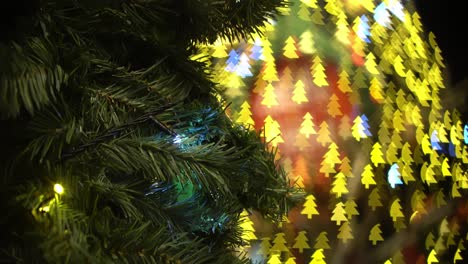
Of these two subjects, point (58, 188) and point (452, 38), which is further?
point (452, 38)

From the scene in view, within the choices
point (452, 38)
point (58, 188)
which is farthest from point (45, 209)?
point (452, 38)

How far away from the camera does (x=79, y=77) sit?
337 millimetres

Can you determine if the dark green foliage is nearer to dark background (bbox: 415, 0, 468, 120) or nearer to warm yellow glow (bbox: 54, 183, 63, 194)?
warm yellow glow (bbox: 54, 183, 63, 194)

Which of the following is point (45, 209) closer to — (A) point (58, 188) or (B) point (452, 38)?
(A) point (58, 188)

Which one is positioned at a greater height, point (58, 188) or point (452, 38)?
point (452, 38)

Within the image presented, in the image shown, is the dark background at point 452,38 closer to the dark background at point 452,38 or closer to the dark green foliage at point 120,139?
the dark background at point 452,38

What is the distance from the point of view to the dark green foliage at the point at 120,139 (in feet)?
0.96

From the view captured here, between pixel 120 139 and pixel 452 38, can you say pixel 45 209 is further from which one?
pixel 452 38

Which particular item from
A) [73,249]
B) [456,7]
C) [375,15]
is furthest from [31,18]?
[456,7]

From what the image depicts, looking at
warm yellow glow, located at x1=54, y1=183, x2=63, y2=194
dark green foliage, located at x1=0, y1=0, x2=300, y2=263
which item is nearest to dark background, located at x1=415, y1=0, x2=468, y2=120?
dark green foliage, located at x1=0, y1=0, x2=300, y2=263

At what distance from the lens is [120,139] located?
13.3 inches

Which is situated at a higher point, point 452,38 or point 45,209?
point 452,38

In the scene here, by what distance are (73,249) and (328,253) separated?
0.61 metres

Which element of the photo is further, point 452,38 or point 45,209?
point 452,38
